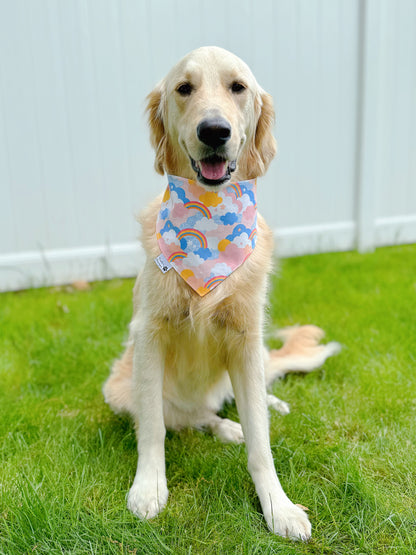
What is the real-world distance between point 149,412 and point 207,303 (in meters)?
0.43

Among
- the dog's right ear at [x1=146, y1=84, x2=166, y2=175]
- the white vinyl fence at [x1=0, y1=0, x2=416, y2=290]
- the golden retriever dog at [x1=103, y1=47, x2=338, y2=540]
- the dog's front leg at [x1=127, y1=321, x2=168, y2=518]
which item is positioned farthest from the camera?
the white vinyl fence at [x1=0, y1=0, x2=416, y2=290]

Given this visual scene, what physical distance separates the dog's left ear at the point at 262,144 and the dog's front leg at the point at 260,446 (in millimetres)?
627

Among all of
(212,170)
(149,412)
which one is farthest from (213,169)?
(149,412)

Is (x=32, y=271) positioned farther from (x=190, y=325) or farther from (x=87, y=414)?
(x=190, y=325)

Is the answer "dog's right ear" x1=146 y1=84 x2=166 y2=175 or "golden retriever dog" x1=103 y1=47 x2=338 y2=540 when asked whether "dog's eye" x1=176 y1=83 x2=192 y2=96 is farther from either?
"dog's right ear" x1=146 y1=84 x2=166 y2=175

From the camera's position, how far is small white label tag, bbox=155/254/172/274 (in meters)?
1.80

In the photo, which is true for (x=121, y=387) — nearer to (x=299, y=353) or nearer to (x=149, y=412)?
(x=149, y=412)

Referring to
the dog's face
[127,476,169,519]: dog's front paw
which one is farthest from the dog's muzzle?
[127,476,169,519]: dog's front paw

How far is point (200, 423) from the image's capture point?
87.2 inches

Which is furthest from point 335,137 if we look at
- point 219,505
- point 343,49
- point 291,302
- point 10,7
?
point 219,505

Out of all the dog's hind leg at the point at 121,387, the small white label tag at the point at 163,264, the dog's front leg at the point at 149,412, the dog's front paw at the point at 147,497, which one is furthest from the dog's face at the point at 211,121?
the dog's front paw at the point at 147,497

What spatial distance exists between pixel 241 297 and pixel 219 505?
68 centimetres

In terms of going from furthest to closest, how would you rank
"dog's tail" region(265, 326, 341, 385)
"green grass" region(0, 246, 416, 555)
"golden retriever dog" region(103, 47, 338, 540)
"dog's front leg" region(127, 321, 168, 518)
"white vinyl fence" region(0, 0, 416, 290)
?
"white vinyl fence" region(0, 0, 416, 290) → "dog's tail" region(265, 326, 341, 385) → "dog's front leg" region(127, 321, 168, 518) → "golden retriever dog" region(103, 47, 338, 540) → "green grass" region(0, 246, 416, 555)

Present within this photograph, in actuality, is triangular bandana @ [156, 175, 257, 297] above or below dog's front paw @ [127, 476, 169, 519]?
above
